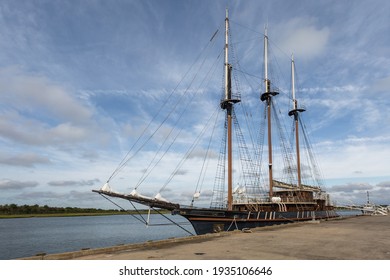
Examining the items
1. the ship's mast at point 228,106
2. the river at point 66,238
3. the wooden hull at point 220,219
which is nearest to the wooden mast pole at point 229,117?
the ship's mast at point 228,106

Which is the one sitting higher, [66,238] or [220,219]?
[220,219]

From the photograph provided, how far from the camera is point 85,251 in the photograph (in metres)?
13.3

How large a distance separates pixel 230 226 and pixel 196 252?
1882cm

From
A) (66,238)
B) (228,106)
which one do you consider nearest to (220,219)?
(228,106)

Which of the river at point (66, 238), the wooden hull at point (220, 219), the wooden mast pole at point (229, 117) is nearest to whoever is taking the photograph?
the wooden hull at point (220, 219)

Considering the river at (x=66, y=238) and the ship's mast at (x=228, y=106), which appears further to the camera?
the river at (x=66, y=238)

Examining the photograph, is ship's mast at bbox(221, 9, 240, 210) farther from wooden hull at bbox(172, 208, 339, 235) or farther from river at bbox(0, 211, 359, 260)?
river at bbox(0, 211, 359, 260)

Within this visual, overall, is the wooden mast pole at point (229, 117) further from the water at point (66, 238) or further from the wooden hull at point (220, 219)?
the water at point (66, 238)

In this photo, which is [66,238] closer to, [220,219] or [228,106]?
[220,219]

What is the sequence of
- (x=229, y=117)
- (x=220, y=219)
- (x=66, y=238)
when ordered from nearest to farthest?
1. (x=220, y=219)
2. (x=229, y=117)
3. (x=66, y=238)

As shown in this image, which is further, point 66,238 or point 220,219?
point 66,238

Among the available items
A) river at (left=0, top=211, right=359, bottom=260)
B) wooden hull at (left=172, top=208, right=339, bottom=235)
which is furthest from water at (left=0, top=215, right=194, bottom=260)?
wooden hull at (left=172, top=208, right=339, bottom=235)
